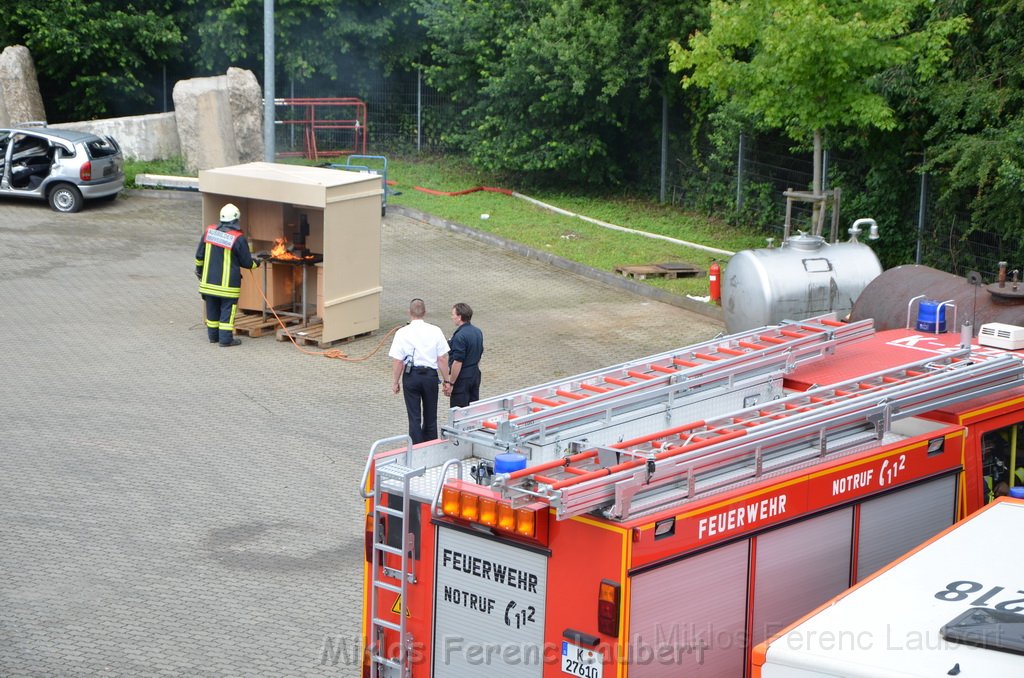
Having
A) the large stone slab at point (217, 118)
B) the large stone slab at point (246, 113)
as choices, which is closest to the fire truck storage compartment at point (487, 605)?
the large stone slab at point (217, 118)

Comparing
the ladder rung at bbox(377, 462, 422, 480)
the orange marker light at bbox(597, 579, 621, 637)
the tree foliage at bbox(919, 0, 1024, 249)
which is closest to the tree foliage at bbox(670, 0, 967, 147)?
the tree foliage at bbox(919, 0, 1024, 249)

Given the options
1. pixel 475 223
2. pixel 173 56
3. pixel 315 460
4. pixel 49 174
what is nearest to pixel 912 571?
pixel 315 460

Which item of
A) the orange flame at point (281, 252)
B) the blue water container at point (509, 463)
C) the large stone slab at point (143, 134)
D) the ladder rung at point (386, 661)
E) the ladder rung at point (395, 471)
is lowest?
the ladder rung at point (386, 661)

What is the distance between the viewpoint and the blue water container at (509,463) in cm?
578

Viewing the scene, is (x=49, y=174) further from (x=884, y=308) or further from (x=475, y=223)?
(x=884, y=308)

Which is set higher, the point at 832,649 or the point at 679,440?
the point at 679,440

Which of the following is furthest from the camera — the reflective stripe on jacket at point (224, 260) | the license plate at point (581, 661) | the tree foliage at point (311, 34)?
the tree foliage at point (311, 34)

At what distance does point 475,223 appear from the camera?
23781 mm

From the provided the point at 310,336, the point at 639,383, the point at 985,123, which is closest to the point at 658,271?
the point at 985,123

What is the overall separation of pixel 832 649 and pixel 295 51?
27.8 meters

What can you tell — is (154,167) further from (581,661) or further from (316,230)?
(581,661)

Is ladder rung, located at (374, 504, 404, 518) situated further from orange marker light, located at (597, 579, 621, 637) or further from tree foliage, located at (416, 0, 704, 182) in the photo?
tree foliage, located at (416, 0, 704, 182)

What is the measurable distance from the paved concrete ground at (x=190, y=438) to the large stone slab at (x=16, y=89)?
6956 mm

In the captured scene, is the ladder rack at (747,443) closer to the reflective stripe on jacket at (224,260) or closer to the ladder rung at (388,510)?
the ladder rung at (388,510)
